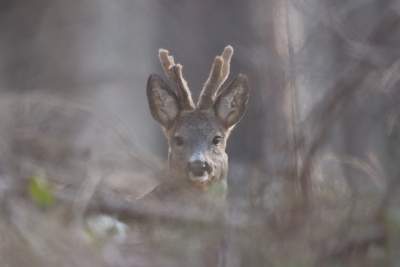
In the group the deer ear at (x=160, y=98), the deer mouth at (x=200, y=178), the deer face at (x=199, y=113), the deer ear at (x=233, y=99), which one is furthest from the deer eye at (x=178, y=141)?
the deer mouth at (x=200, y=178)

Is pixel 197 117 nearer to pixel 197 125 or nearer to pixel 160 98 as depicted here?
pixel 197 125

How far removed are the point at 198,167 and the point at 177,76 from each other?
517 mm

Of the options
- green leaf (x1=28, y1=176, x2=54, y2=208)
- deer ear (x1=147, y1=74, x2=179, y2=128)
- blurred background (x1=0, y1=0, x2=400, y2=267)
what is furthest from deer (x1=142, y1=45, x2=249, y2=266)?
green leaf (x1=28, y1=176, x2=54, y2=208)

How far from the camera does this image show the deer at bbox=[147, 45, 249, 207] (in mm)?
7703

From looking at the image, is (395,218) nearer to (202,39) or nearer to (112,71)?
(202,39)

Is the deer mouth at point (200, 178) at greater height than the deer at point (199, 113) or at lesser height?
lesser

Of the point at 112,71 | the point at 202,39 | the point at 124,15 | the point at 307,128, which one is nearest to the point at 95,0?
the point at 124,15

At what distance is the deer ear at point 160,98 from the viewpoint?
786 centimetres

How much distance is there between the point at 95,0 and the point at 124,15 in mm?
440

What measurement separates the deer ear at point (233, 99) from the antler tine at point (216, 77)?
0.19 feet

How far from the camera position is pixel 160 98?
7840mm

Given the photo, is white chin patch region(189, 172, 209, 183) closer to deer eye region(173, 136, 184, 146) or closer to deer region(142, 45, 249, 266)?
deer region(142, 45, 249, 266)

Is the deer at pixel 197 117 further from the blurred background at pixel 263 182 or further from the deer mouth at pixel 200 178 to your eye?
the blurred background at pixel 263 182

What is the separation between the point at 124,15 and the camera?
18812mm
